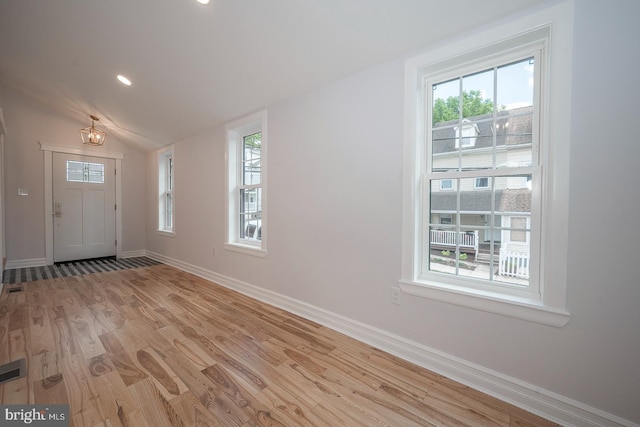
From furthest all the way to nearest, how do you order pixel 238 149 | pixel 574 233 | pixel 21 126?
pixel 21 126, pixel 238 149, pixel 574 233

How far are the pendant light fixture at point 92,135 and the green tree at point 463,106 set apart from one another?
5976mm

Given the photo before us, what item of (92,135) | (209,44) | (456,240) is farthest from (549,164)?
(92,135)

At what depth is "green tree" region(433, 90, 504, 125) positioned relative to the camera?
1.79 metres

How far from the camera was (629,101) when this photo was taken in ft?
4.19

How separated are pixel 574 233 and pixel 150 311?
12.0 ft

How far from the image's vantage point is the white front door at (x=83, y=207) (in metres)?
5.05

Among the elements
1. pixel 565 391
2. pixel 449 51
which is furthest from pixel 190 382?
pixel 449 51

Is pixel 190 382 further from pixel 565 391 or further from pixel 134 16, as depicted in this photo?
pixel 134 16

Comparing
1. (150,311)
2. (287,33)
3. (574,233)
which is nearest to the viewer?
(574,233)

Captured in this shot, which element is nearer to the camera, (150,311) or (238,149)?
(150,311)

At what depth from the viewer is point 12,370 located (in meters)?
1.79

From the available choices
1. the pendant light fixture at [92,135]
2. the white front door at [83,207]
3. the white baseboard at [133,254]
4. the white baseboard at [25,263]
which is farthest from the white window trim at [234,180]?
the white baseboard at [25,263]

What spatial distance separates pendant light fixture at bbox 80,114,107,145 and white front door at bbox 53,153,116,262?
44 cm

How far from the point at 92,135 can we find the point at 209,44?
13.7ft
